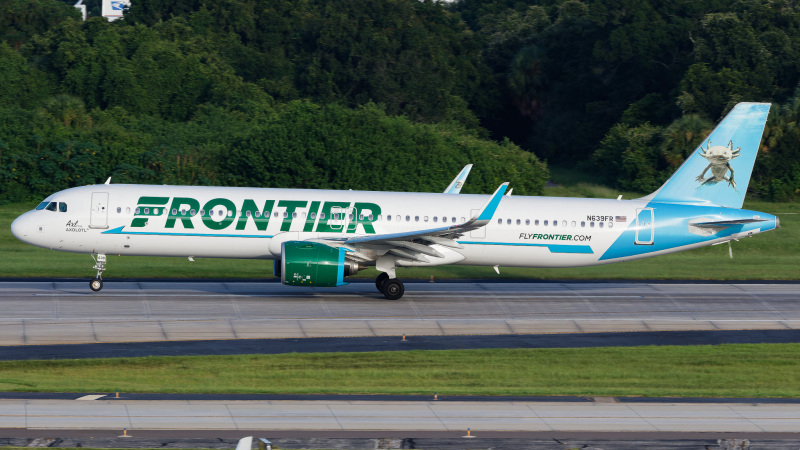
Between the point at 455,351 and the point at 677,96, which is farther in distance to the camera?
the point at 677,96

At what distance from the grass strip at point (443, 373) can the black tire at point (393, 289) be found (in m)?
7.59

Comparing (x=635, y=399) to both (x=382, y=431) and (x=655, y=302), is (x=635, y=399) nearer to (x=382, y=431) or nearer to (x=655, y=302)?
(x=382, y=431)

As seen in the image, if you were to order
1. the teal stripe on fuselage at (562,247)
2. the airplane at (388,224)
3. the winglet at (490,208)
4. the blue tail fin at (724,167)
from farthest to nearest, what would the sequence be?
the blue tail fin at (724,167) → the teal stripe on fuselage at (562,247) → the airplane at (388,224) → the winglet at (490,208)

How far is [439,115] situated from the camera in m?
79.0

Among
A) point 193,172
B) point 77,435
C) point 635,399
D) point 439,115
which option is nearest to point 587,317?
point 635,399

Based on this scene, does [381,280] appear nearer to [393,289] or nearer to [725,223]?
[393,289]

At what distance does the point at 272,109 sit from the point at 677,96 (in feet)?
99.8

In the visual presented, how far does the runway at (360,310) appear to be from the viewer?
28.4 meters

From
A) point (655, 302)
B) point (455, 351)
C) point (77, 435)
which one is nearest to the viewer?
point (77, 435)

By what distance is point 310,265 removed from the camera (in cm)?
3098

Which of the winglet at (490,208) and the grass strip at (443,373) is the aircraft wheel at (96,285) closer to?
the grass strip at (443,373)

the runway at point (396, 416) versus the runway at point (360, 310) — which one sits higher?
the runway at point (396, 416)

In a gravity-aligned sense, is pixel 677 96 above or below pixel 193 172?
above

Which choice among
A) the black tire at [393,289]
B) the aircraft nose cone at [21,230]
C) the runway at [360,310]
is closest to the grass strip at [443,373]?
the runway at [360,310]
